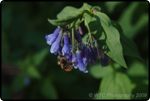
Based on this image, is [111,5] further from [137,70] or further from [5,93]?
[5,93]

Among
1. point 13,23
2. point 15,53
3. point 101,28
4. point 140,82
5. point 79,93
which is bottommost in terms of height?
point 79,93

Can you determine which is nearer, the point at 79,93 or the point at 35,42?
the point at 79,93

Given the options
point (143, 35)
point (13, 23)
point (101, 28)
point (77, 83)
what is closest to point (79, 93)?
point (77, 83)

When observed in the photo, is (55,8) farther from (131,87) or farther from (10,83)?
(131,87)

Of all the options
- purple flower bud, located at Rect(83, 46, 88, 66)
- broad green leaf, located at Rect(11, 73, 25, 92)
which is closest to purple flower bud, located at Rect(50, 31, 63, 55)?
purple flower bud, located at Rect(83, 46, 88, 66)

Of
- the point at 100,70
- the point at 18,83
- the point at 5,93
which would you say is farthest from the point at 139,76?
the point at 5,93

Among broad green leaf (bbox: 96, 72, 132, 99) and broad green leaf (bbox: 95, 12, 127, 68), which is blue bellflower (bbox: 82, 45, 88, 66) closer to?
broad green leaf (bbox: 95, 12, 127, 68)

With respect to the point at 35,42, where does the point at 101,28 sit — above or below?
above
